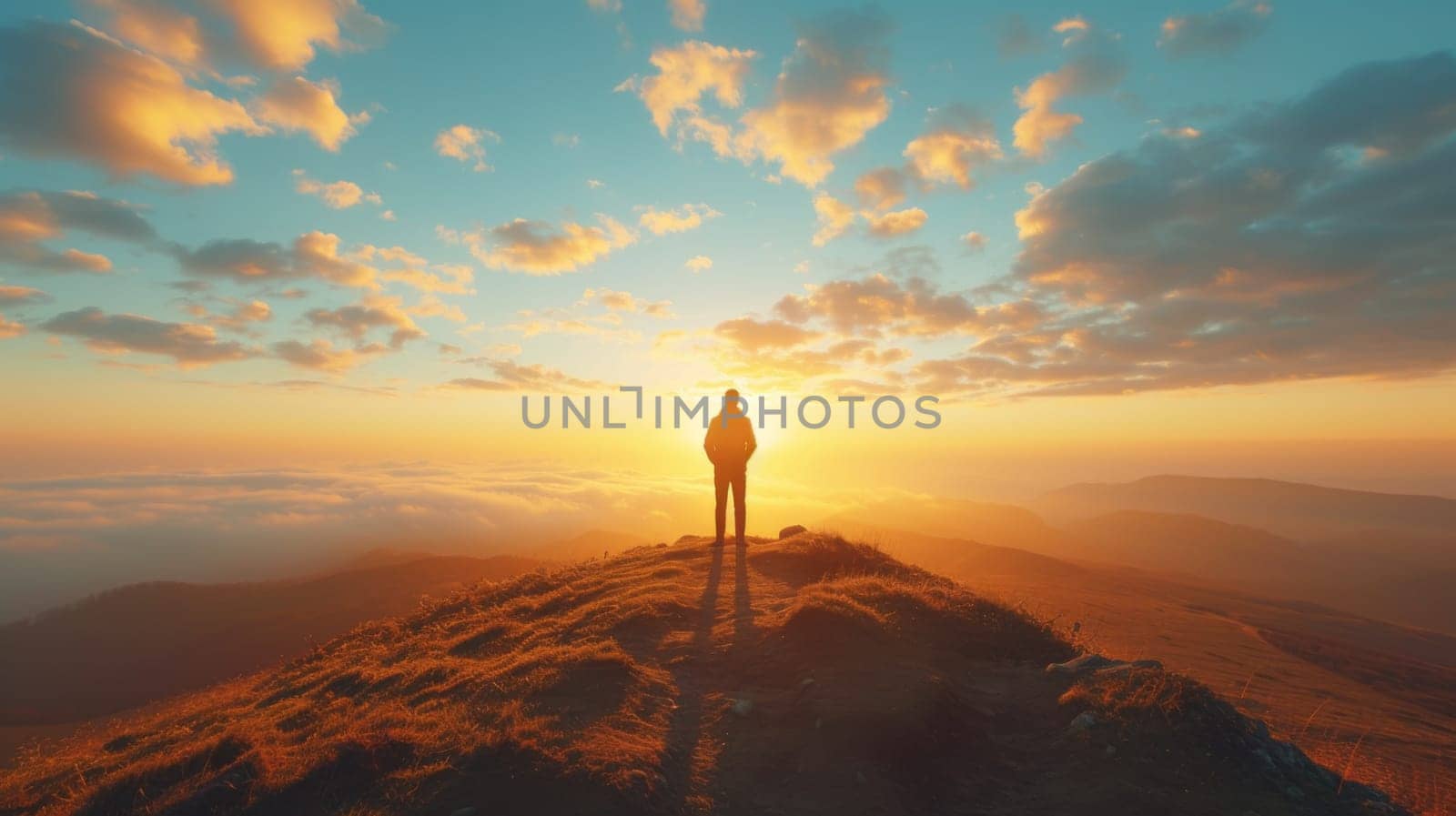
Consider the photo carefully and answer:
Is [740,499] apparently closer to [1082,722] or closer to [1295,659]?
[1082,722]

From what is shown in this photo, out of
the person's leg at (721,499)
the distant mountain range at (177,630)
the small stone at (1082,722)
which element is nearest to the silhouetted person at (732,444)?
the person's leg at (721,499)

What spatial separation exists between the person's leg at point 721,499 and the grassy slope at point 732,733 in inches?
190

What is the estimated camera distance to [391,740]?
6852mm

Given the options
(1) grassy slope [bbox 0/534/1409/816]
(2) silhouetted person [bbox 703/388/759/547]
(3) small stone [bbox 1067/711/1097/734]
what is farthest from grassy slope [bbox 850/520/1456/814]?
(2) silhouetted person [bbox 703/388/759/547]

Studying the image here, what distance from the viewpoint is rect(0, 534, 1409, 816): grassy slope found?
19.7 feet

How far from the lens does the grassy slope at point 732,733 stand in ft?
19.7

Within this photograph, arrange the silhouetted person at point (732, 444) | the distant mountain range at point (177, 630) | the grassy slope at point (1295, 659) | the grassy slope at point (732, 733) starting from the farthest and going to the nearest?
the distant mountain range at point (177, 630) → the silhouetted person at point (732, 444) → the grassy slope at point (1295, 659) → the grassy slope at point (732, 733)

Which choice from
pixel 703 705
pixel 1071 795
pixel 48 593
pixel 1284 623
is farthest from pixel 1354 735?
pixel 48 593

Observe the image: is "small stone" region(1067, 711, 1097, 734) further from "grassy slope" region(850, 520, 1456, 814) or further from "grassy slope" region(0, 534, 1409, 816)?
"grassy slope" region(850, 520, 1456, 814)

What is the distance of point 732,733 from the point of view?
7.30 meters

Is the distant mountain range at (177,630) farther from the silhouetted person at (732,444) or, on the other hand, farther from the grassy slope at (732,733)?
the grassy slope at (732,733)

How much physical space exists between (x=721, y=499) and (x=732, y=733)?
10.0m

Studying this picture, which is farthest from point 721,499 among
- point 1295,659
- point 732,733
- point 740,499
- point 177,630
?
point 177,630

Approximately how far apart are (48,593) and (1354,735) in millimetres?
306669
